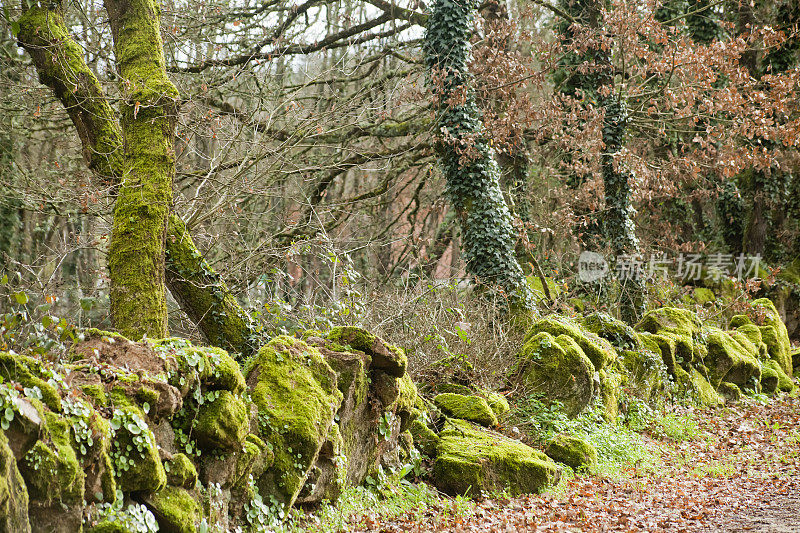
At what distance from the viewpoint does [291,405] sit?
17.2ft

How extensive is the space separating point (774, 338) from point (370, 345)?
509 inches

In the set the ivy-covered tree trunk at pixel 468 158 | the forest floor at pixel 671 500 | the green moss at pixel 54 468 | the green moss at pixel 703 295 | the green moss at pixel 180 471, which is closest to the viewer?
the green moss at pixel 54 468

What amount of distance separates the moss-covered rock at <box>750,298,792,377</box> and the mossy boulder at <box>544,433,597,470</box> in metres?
9.63

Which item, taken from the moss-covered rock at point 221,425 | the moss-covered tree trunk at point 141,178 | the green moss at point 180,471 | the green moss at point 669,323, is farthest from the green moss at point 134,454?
the green moss at point 669,323

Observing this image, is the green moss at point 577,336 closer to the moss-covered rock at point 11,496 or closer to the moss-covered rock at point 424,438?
the moss-covered rock at point 424,438

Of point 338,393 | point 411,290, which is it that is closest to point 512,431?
point 411,290

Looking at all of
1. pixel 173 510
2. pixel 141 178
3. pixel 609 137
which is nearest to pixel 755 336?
pixel 609 137

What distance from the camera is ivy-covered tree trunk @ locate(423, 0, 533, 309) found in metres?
11.1

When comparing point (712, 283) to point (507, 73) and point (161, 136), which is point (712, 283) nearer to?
point (507, 73)

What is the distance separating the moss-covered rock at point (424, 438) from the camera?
7074mm

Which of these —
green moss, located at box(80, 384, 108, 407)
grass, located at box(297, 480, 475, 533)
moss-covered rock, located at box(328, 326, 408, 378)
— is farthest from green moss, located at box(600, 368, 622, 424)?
green moss, located at box(80, 384, 108, 407)

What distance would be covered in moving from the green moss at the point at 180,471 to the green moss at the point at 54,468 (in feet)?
2.62

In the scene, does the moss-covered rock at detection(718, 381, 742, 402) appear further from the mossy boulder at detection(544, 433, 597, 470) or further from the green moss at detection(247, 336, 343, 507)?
the green moss at detection(247, 336, 343, 507)

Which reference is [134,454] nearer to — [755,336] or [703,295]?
[755,336]
